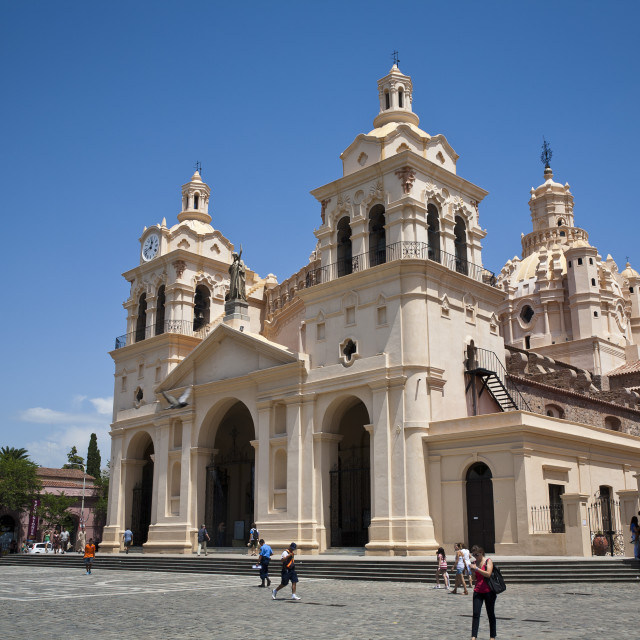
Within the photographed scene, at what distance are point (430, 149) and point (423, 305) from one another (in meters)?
7.36

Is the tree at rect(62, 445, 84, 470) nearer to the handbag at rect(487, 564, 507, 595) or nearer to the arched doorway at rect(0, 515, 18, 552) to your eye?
the arched doorway at rect(0, 515, 18, 552)

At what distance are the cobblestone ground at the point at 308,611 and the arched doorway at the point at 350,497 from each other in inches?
330

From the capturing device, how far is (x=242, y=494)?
39344 mm

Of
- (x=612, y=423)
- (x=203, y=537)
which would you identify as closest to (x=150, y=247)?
(x=203, y=537)

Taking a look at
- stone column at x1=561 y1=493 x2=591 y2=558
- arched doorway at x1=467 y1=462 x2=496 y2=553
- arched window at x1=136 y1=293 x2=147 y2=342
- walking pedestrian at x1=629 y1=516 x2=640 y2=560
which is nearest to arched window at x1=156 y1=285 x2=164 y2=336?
arched window at x1=136 y1=293 x2=147 y2=342

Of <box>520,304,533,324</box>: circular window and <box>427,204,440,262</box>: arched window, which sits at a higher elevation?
<box>520,304,533,324</box>: circular window

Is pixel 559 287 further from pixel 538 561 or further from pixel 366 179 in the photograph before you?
pixel 538 561

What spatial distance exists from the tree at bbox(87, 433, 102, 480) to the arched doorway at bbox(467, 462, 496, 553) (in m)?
54.9

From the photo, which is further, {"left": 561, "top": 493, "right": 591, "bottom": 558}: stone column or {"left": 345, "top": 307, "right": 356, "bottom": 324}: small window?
{"left": 345, "top": 307, "right": 356, "bottom": 324}: small window

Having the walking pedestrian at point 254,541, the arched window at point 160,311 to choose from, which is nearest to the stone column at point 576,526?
the walking pedestrian at point 254,541

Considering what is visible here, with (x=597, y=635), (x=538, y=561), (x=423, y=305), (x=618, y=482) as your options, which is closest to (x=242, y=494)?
(x=423, y=305)

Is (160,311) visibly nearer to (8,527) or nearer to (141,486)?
(141,486)

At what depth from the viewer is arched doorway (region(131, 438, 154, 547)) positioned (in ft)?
133

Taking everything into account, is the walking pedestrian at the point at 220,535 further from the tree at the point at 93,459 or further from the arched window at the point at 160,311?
the tree at the point at 93,459
